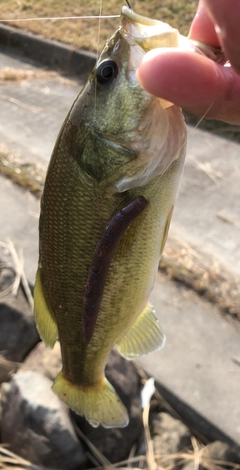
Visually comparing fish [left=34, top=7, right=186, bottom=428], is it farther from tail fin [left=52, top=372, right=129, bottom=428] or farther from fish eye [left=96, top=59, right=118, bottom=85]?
tail fin [left=52, top=372, right=129, bottom=428]

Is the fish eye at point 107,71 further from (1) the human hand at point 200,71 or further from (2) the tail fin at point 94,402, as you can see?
(2) the tail fin at point 94,402

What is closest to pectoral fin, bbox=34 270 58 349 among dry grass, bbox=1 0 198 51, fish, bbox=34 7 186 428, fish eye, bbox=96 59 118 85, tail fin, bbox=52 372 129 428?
fish, bbox=34 7 186 428

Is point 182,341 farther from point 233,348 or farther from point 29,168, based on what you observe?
point 29,168

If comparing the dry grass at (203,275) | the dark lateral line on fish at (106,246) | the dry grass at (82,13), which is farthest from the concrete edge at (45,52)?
the dark lateral line on fish at (106,246)

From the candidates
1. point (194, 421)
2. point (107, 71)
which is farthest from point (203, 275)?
point (107, 71)

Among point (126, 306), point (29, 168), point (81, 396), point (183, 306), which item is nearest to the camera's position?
point (126, 306)

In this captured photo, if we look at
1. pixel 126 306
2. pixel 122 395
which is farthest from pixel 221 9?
pixel 122 395
